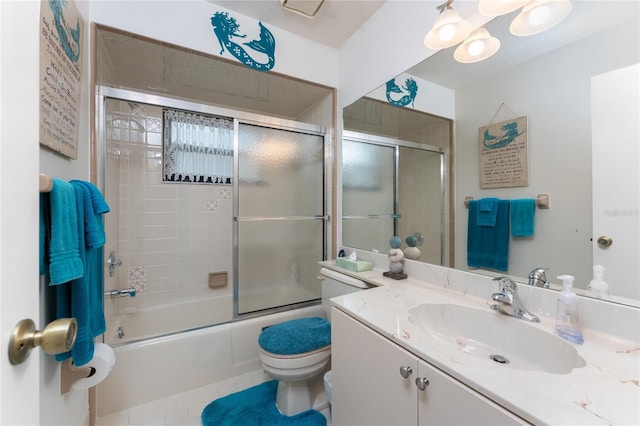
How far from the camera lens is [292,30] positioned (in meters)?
1.92

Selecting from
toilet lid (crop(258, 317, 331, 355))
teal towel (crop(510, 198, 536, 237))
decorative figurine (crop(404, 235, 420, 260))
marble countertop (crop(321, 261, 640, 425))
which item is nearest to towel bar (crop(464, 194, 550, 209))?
teal towel (crop(510, 198, 536, 237))

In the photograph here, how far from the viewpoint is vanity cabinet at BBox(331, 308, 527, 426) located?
0.62 meters

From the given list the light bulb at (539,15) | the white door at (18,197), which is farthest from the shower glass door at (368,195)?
the white door at (18,197)

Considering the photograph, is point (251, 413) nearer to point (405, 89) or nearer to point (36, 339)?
point (36, 339)

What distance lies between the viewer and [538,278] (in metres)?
0.97

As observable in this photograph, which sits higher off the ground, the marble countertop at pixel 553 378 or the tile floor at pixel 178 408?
the marble countertop at pixel 553 378

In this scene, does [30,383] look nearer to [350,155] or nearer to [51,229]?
[51,229]

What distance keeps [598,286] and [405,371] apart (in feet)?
2.31

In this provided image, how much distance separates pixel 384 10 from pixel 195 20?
1212mm

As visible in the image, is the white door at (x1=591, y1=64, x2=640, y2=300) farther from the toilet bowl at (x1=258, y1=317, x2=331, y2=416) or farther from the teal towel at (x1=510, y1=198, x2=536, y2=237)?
the toilet bowl at (x1=258, y1=317, x2=331, y2=416)

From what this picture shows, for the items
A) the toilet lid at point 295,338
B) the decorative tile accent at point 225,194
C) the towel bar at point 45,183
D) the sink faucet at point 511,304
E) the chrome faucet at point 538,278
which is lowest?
the toilet lid at point 295,338

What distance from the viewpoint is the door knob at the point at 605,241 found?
848 mm

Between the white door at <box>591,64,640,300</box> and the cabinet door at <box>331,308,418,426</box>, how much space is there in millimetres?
728

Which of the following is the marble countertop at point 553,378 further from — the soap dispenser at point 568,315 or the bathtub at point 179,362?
the bathtub at point 179,362
